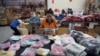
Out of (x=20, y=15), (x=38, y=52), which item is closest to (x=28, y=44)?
(x=38, y=52)

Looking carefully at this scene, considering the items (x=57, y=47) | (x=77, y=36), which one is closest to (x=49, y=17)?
(x=77, y=36)

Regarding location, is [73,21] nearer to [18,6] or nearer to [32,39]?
[32,39]

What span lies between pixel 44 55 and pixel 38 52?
10 centimetres

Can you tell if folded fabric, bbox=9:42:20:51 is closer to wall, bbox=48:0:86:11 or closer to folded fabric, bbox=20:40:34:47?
folded fabric, bbox=20:40:34:47

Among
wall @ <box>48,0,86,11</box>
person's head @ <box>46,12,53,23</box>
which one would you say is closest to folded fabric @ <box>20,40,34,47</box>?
person's head @ <box>46,12,53,23</box>

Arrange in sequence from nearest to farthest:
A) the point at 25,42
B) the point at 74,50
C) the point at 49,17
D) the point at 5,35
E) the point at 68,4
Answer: the point at 74,50 < the point at 25,42 < the point at 49,17 < the point at 5,35 < the point at 68,4

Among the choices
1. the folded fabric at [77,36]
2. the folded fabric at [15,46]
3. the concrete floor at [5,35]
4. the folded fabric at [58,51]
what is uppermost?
the folded fabric at [77,36]

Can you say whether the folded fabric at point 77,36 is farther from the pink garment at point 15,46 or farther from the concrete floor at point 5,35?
the concrete floor at point 5,35

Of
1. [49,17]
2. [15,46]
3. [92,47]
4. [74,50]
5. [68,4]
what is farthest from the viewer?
[68,4]

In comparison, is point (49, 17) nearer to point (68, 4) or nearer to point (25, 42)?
point (25, 42)

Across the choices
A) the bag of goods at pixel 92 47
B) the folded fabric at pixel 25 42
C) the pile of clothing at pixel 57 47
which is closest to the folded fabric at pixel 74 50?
the pile of clothing at pixel 57 47

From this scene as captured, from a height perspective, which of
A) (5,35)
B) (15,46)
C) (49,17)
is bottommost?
(5,35)

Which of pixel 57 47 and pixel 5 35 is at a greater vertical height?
pixel 57 47

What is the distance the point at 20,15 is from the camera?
27.1 feet
